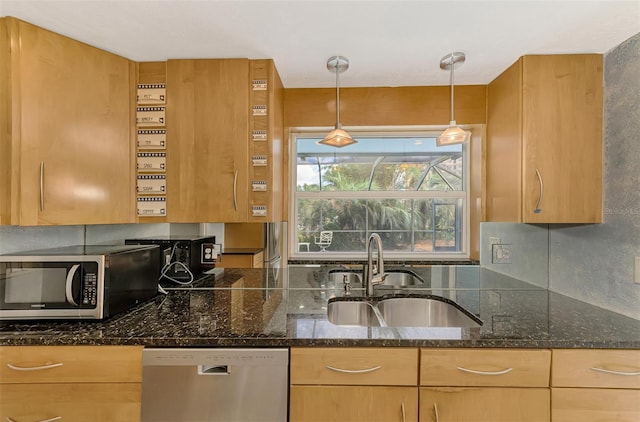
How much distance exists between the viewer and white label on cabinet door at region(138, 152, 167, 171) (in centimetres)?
167

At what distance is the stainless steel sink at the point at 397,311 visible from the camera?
1.67m

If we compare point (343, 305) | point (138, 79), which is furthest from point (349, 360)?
point (138, 79)

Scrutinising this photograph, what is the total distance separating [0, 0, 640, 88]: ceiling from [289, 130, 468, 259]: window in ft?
1.76

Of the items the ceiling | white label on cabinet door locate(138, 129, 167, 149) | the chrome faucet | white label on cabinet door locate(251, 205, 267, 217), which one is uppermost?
the ceiling

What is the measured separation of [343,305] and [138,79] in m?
1.69

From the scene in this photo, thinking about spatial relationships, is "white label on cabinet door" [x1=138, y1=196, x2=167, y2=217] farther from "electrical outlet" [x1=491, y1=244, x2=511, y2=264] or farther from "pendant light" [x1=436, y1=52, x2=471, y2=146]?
"electrical outlet" [x1=491, y1=244, x2=511, y2=264]

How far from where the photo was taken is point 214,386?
111 cm

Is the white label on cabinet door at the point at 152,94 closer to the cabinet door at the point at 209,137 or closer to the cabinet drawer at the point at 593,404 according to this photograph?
the cabinet door at the point at 209,137

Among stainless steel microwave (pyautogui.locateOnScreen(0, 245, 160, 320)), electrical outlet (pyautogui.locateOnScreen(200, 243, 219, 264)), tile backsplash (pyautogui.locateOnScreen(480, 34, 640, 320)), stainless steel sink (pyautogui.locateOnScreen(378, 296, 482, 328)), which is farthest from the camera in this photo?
electrical outlet (pyautogui.locateOnScreen(200, 243, 219, 264))

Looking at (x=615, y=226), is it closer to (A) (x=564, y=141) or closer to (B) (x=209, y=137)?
(A) (x=564, y=141)

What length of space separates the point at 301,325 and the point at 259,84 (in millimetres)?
1249

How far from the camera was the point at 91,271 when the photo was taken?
1.24 m

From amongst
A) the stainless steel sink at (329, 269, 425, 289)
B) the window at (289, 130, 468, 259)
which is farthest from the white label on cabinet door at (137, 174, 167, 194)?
the stainless steel sink at (329, 269, 425, 289)

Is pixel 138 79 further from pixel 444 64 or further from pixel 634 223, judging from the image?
pixel 634 223
